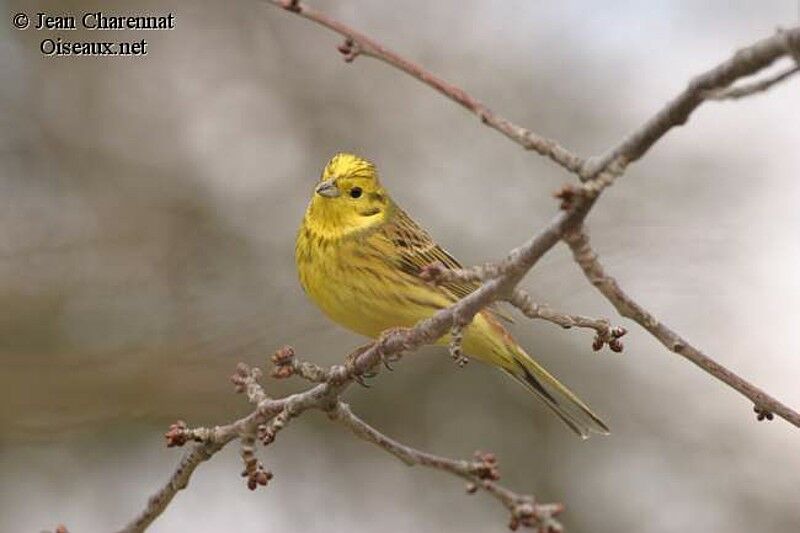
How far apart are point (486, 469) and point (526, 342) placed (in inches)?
186

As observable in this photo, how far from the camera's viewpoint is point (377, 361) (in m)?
2.80

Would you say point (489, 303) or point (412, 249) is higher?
point (412, 249)

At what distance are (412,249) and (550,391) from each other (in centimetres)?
55

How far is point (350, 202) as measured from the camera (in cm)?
386

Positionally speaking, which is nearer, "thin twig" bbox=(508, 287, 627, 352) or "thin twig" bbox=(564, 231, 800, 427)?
"thin twig" bbox=(564, 231, 800, 427)

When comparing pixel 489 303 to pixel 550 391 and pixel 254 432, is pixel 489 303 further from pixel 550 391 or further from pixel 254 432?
pixel 550 391

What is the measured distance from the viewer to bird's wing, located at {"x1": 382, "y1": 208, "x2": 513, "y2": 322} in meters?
4.01

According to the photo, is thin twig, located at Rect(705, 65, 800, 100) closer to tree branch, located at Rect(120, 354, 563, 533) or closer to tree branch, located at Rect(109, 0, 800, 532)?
tree branch, located at Rect(109, 0, 800, 532)

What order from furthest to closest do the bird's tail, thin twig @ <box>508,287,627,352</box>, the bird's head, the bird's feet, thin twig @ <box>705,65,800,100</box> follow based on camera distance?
1. the bird's tail
2. the bird's head
3. the bird's feet
4. thin twig @ <box>508,287,627,352</box>
5. thin twig @ <box>705,65,800,100</box>

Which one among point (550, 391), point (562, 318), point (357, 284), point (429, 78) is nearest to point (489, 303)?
point (562, 318)

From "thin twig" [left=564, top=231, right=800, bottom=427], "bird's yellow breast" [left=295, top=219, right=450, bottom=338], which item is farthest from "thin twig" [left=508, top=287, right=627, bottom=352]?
"bird's yellow breast" [left=295, top=219, right=450, bottom=338]

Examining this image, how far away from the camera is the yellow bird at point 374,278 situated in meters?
3.70

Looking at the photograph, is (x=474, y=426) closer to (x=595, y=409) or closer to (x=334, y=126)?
(x=595, y=409)

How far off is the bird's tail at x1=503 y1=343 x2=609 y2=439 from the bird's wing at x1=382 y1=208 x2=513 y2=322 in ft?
0.76
